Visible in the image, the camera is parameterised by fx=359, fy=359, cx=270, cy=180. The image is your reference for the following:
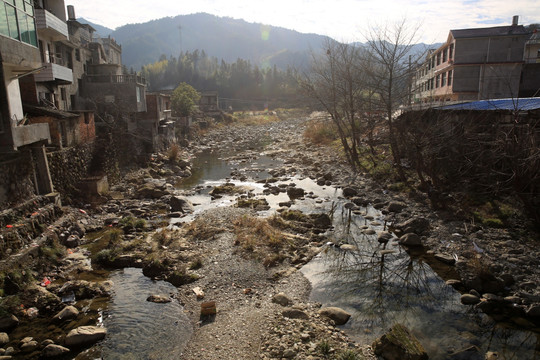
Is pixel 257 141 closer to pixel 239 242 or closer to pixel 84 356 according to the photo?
pixel 239 242

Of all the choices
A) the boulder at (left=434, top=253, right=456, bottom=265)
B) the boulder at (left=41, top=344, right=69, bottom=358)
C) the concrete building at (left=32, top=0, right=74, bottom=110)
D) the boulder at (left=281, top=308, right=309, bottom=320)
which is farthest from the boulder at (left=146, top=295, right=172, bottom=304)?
the concrete building at (left=32, top=0, right=74, bottom=110)

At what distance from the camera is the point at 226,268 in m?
10.1

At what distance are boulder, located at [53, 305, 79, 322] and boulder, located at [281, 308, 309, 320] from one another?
15.3 ft

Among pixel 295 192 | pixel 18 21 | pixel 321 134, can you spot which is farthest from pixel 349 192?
pixel 321 134

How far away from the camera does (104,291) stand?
9.08m

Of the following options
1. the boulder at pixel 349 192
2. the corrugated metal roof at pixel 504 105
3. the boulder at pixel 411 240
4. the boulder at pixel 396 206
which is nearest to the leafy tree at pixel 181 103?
the boulder at pixel 349 192

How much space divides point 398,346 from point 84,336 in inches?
240

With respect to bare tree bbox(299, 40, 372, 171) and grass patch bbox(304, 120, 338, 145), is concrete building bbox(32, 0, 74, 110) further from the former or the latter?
grass patch bbox(304, 120, 338, 145)

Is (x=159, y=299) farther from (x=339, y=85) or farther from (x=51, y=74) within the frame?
(x=339, y=85)

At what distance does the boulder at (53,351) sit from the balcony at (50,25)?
56.8 feet

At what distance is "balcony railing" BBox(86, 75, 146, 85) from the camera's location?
2598 cm

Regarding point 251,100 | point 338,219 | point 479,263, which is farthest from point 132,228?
point 251,100

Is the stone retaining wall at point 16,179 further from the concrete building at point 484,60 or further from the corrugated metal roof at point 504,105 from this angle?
the concrete building at point 484,60

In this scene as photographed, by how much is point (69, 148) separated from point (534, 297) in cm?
1742
